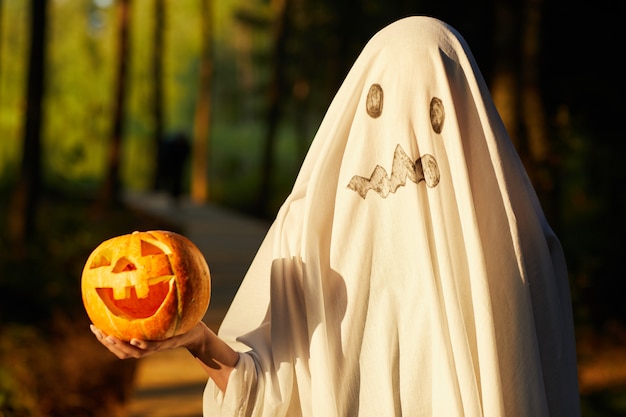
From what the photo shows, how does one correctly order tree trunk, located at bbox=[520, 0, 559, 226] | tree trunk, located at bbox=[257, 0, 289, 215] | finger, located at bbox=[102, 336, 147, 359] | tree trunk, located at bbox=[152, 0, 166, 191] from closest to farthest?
1. finger, located at bbox=[102, 336, 147, 359]
2. tree trunk, located at bbox=[520, 0, 559, 226]
3. tree trunk, located at bbox=[257, 0, 289, 215]
4. tree trunk, located at bbox=[152, 0, 166, 191]

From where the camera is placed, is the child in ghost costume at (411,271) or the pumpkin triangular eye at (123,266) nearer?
the pumpkin triangular eye at (123,266)

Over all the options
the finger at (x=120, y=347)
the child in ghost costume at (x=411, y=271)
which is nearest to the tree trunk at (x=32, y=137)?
the child in ghost costume at (x=411, y=271)

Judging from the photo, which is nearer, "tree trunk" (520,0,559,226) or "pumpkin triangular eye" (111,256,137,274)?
"pumpkin triangular eye" (111,256,137,274)

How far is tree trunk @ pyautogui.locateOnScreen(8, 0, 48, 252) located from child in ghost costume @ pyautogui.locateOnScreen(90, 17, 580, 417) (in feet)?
32.4

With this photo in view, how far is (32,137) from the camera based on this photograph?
1198 cm

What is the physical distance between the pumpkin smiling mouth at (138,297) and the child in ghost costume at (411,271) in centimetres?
29

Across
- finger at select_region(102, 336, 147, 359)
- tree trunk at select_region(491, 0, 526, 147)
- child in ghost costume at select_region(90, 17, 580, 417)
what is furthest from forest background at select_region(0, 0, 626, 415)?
finger at select_region(102, 336, 147, 359)

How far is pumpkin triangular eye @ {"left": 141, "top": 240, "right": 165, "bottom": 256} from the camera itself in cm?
243

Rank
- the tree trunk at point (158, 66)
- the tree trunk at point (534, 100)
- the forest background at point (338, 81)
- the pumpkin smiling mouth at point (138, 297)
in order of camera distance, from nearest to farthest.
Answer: the pumpkin smiling mouth at point (138, 297)
the tree trunk at point (534, 100)
the forest background at point (338, 81)
the tree trunk at point (158, 66)

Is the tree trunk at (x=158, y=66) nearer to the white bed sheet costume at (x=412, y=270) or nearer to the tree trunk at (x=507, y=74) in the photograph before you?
the tree trunk at (x=507, y=74)

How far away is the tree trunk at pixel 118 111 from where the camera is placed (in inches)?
802

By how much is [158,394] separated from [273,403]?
4.66 m

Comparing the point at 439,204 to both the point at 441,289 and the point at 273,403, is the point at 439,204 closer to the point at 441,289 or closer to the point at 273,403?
the point at 441,289

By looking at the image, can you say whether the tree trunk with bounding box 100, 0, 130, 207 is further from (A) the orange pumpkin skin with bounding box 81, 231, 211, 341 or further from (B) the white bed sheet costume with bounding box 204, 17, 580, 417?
(A) the orange pumpkin skin with bounding box 81, 231, 211, 341
